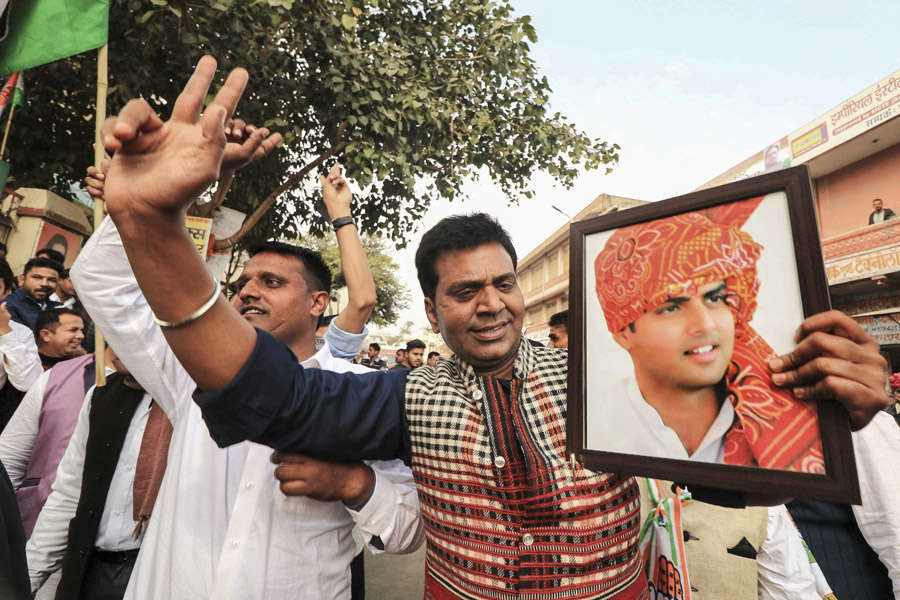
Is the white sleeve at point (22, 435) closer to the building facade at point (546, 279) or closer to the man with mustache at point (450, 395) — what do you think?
the man with mustache at point (450, 395)

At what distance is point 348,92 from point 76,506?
4.83 metres

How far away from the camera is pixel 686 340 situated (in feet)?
3.42

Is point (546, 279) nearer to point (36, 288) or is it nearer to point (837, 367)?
point (36, 288)

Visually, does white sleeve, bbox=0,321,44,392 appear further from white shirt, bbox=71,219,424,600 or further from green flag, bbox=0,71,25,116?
white shirt, bbox=71,219,424,600

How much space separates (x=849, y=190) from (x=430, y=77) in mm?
13881

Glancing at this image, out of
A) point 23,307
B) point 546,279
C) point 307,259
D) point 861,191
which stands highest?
point 546,279

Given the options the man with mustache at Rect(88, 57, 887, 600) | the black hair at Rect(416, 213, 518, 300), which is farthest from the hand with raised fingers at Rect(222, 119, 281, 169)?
the black hair at Rect(416, 213, 518, 300)

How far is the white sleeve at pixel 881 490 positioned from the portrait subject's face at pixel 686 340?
1.26 m

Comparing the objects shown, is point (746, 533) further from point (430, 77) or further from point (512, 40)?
point (512, 40)

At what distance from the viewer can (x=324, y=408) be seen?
112 cm

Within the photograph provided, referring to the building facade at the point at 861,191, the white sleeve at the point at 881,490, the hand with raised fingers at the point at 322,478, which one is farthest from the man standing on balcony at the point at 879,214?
the hand with raised fingers at the point at 322,478

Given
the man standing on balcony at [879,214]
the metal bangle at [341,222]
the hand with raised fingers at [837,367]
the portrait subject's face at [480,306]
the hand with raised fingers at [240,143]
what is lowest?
the hand with raised fingers at [837,367]

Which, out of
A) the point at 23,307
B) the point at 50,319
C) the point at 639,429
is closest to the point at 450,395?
the point at 639,429

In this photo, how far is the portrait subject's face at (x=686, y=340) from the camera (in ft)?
3.29
